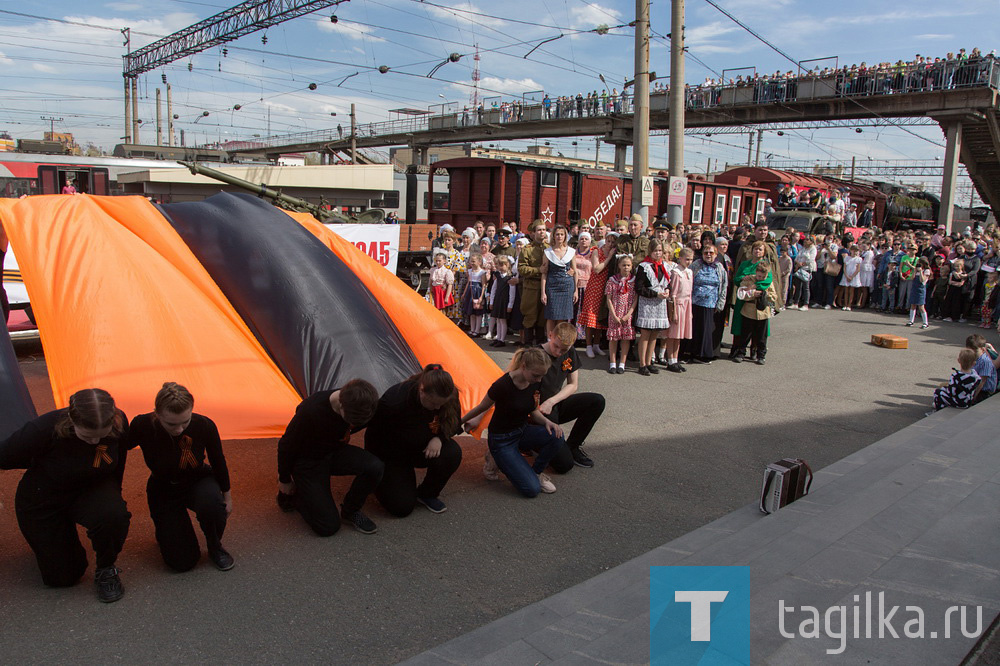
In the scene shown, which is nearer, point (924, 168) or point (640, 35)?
point (640, 35)

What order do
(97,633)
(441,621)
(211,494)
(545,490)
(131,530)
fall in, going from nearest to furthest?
(97,633) → (441,621) → (211,494) → (131,530) → (545,490)

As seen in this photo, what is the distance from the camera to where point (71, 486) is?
11.3ft

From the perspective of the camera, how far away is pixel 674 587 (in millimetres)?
3537

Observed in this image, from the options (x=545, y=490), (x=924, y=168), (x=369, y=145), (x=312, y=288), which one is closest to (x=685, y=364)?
(x=545, y=490)

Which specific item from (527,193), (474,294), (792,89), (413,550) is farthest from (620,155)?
(413,550)

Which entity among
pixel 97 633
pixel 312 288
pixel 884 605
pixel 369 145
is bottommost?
pixel 97 633

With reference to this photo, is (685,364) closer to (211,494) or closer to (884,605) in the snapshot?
(884,605)

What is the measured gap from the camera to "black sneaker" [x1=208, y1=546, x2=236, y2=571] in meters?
3.83

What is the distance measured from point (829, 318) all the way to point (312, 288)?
446 inches

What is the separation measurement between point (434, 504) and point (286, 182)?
18538 millimetres

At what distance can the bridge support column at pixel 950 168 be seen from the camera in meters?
28.2

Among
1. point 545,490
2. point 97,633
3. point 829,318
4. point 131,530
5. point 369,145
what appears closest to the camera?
point 97,633

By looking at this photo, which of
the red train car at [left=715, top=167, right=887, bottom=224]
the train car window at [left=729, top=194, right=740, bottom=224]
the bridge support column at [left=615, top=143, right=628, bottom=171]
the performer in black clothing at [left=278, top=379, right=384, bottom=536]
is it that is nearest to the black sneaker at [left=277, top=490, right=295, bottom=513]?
the performer in black clothing at [left=278, top=379, right=384, bottom=536]

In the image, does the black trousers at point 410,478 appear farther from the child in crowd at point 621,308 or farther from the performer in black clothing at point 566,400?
the child in crowd at point 621,308
